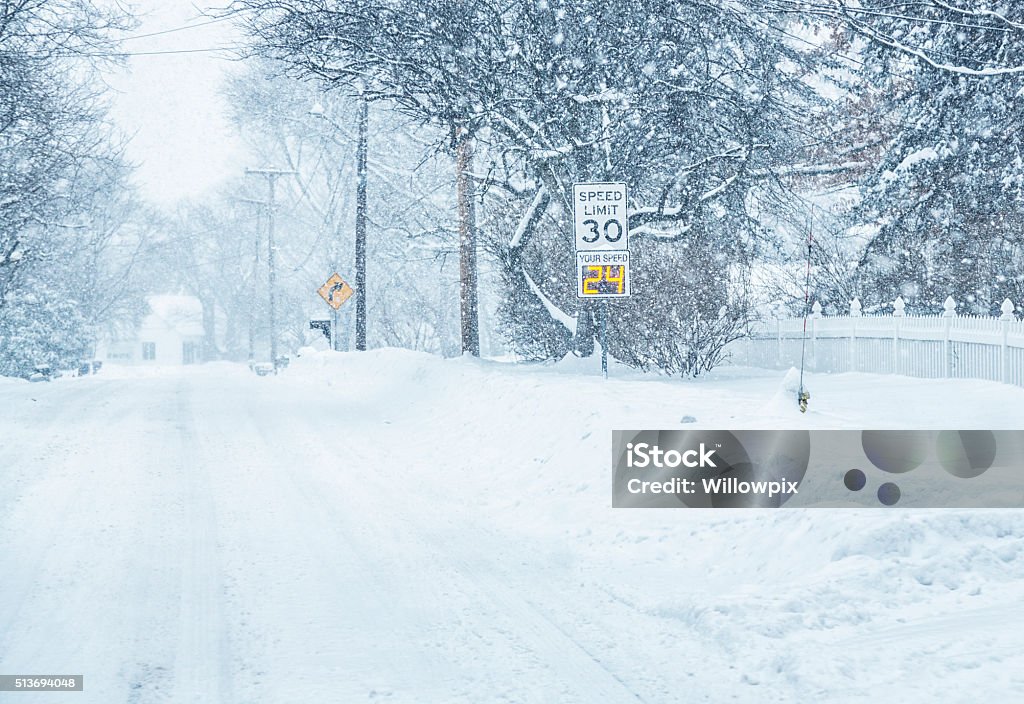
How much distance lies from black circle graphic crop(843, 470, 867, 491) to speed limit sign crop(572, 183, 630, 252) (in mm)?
5193

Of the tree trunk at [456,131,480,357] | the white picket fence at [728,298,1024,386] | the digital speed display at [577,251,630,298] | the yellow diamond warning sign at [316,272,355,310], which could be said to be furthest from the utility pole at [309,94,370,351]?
the digital speed display at [577,251,630,298]

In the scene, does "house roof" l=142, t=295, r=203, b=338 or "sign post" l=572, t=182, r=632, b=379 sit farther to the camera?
"house roof" l=142, t=295, r=203, b=338

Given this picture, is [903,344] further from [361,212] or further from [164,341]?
[164,341]

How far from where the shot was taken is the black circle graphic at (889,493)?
7.47 metres

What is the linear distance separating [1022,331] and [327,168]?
35731 mm

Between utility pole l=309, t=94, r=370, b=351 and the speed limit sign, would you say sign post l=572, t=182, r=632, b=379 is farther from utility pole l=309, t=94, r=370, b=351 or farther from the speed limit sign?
utility pole l=309, t=94, r=370, b=351

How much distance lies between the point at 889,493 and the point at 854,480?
25cm

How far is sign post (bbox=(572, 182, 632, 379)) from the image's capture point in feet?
40.3

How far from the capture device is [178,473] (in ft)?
35.9

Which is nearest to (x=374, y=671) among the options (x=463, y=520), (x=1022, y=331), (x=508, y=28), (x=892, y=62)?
(x=463, y=520)

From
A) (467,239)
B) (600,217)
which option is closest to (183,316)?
(467,239)

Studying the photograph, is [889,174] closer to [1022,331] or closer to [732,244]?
[732,244]

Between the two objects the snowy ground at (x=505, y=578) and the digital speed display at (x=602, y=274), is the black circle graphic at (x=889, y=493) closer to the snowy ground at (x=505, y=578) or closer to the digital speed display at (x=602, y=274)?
the snowy ground at (x=505, y=578)

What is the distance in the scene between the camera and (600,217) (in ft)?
40.6
